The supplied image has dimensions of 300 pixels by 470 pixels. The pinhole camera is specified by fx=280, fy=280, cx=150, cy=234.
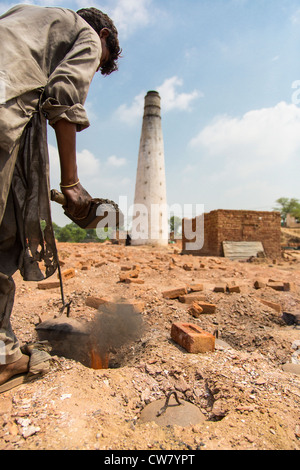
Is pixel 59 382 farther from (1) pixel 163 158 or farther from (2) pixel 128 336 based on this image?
(1) pixel 163 158

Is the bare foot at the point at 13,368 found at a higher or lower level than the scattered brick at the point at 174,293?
higher

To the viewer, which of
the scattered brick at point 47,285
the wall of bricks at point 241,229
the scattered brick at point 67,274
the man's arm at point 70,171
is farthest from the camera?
the wall of bricks at point 241,229

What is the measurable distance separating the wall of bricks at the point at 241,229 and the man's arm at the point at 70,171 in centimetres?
936

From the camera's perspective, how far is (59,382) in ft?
4.94

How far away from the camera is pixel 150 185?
19.6 metres

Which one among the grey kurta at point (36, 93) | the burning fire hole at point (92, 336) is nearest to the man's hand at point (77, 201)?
the grey kurta at point (36, 93)

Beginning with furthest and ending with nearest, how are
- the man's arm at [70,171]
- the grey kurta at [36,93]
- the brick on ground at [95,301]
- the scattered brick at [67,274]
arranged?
the scattered brick at [67,274] → the brick on ground at [95,301] → the man's arm at [70,171] → the grey kurta at [36,93]

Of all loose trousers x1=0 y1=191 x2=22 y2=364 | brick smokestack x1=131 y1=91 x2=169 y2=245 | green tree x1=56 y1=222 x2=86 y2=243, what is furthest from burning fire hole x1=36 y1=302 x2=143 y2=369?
green tree x1=56 y1=222 x2=86 y2=243

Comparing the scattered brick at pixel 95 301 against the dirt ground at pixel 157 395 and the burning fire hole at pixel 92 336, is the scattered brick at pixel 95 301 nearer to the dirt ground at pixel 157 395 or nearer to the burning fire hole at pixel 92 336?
the dirt ground at pixel 157 395

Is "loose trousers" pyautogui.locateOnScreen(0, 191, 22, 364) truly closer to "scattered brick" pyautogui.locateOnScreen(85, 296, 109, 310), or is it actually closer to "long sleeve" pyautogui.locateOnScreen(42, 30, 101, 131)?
"long sleeve" pyautogui.locateOnScreen(42, 30, 101, 131)

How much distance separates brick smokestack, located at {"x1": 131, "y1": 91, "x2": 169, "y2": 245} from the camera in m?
19.6

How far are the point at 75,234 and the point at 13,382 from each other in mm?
43773

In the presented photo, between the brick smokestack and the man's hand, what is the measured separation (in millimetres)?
17674

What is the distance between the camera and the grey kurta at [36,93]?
49.9 inches
